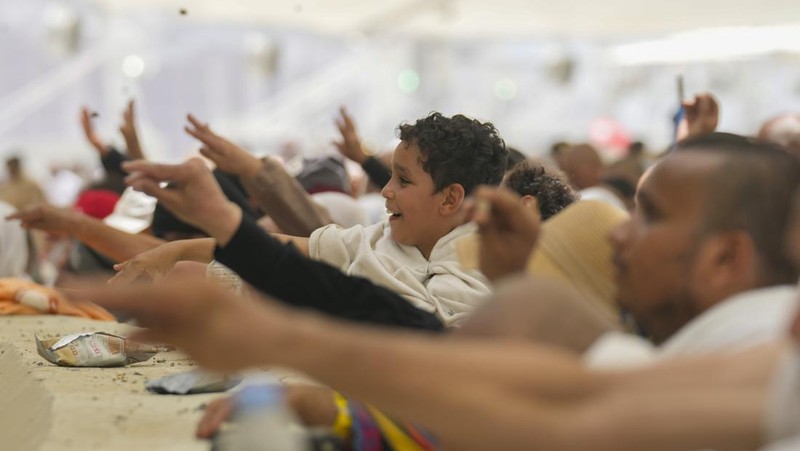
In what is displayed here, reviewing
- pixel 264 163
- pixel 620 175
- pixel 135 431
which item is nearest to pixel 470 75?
pixel 620 175

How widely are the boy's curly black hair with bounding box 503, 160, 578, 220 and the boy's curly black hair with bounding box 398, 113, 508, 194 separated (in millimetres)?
99

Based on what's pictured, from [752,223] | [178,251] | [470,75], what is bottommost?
[470,75]

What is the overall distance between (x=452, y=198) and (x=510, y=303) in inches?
80.0

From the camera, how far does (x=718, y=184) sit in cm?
230

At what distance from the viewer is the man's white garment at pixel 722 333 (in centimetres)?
211

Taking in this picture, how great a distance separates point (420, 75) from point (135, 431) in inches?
818

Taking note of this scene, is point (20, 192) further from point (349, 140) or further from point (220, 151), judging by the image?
point (220, 151)

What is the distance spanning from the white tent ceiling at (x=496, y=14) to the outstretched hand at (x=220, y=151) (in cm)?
1123

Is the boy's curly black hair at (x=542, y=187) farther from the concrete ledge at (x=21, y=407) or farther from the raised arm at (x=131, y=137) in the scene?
the raised arm at (x=131, y=137)

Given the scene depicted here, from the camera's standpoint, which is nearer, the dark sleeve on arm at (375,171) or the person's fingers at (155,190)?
the person's fingers at (155,190)

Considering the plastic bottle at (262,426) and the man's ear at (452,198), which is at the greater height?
the plastic bottle at (262,426)

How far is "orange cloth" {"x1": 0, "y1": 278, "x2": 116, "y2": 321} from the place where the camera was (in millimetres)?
6516

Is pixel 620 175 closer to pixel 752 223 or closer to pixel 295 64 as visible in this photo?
pixel 752 223

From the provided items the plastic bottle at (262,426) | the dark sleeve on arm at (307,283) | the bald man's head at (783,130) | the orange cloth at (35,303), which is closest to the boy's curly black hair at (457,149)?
the dark sleeve on arm at (307,283)
